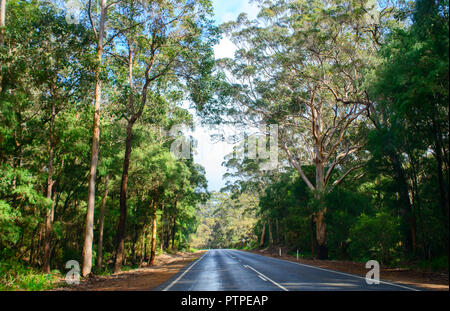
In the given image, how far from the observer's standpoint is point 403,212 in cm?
1848

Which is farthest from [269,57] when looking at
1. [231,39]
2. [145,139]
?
[145,139]

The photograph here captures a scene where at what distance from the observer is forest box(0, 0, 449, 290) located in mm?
13453

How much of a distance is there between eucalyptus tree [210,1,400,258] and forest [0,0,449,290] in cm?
12

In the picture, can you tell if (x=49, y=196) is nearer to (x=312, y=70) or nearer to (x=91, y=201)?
(x=91, y=201)

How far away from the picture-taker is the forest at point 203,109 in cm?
1345

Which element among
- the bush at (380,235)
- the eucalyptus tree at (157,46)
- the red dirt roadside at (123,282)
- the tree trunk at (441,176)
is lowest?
the red dirt roadside at (123,282)

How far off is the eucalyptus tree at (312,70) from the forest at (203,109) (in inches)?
4.8

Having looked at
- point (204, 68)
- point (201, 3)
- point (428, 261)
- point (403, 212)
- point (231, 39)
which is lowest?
point (428, 261)

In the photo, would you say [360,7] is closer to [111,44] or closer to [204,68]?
[204,68]

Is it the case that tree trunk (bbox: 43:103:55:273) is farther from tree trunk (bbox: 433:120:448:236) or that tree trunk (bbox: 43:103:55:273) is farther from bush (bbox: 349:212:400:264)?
tree trunk (bbox: 433:120:448:236)

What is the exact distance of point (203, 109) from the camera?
19875mm

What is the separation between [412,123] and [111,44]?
16.2m

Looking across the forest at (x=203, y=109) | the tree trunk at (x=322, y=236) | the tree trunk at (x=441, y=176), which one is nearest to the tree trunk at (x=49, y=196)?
the forest at (x=203, y=109)

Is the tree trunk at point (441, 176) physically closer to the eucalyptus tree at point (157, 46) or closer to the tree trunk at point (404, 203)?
the tree trunk at point (404, 203)
